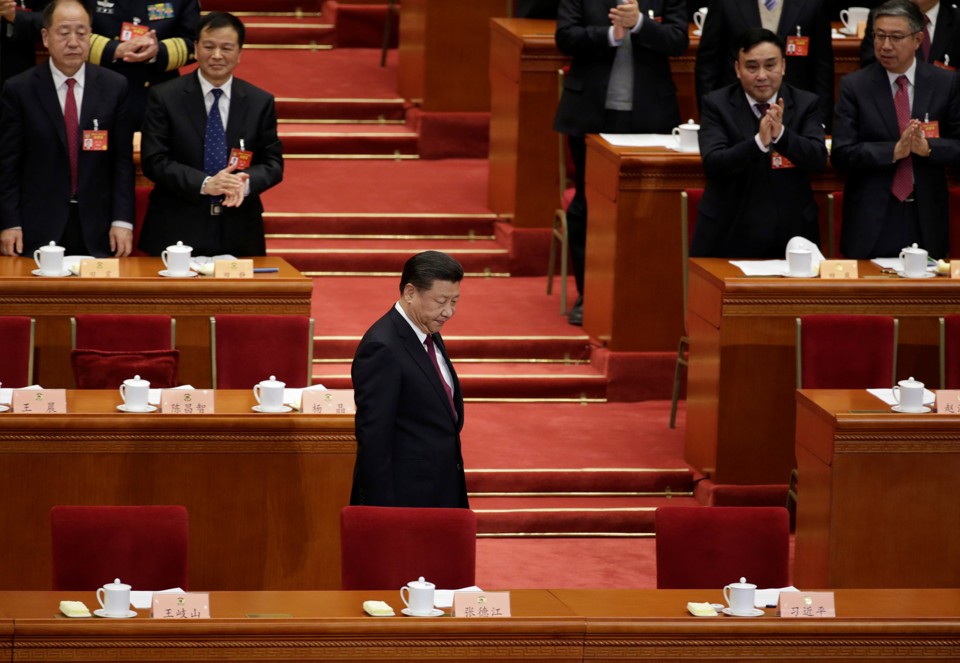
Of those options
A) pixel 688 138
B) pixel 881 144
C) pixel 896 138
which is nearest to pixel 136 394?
pixel 688 138

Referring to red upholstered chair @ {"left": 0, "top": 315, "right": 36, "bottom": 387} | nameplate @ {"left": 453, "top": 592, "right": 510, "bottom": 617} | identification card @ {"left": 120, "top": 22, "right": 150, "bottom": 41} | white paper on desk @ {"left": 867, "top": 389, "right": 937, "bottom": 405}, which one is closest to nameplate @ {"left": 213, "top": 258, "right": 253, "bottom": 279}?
red upholstered chair @ {"left": 0, "top": 315, "right": 36, "bottom": 387}

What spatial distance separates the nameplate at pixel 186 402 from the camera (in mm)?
5453

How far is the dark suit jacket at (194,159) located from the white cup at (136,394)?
1.21 metres

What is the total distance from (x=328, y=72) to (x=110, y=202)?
3429 mm

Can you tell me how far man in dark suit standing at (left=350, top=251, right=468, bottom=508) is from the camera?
4719 millimetres

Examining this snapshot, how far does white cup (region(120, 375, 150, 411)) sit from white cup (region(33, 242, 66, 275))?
1.06 metres

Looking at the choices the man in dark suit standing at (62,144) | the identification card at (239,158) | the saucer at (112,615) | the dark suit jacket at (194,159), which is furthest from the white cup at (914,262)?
the saucer at (112,615)

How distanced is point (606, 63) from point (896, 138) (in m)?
1.37

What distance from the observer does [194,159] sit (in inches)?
260

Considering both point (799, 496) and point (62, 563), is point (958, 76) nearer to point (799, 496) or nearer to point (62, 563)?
point (799, 496)

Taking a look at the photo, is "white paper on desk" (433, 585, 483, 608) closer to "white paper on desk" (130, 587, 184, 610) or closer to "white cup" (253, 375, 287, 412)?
"white paper on desk" (130, 587, 184, 610)

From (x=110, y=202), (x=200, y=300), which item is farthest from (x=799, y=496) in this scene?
(x=110, y=202)

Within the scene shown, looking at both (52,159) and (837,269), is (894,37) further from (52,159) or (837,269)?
(52,159)

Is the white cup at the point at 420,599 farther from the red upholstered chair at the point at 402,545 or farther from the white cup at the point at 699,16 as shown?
the white cup at the point at 699,16
